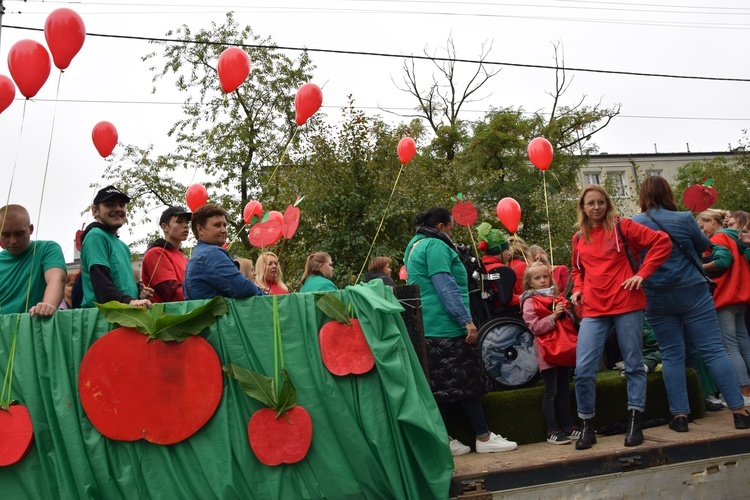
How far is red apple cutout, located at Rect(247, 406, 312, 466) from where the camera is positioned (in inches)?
139

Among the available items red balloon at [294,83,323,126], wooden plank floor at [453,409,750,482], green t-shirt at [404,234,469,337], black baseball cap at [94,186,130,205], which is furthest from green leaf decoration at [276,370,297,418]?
red balloon at [294,83,323,126]

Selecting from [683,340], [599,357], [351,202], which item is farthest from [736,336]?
[351,202]

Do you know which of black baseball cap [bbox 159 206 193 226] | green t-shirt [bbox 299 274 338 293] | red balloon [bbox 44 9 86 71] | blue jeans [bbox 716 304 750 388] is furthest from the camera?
green t-shirt [bbox 299 274 338 293]

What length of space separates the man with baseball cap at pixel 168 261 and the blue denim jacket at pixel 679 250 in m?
3.29

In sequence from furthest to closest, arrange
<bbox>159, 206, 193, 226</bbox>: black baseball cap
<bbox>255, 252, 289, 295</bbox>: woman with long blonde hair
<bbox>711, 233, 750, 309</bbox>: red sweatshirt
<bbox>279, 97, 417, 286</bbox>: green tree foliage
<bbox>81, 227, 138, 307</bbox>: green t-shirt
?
1. <bbox>279, 97, 417, 286</bbox>: green tree foliage
2. <bbox>255, 252, 289, 295</bbox>: woman with long blonde hair
3. <bbox>711, 233, 750, 309</bbox>: red sweatshirt
4. <bbox>159, 206, 193, 226</bbox>: black baseball cap
5. <bbox>81, 227, 138, 307</bbox>: green t-shirt

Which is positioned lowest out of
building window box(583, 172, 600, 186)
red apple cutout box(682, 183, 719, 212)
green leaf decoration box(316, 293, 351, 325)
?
green leaf decoration box(316, 293, 351, 325)

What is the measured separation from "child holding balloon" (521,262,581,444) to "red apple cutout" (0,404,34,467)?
3207 millimetres

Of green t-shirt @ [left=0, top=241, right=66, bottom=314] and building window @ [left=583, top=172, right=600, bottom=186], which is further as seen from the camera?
building window @ [left=583, top=172, right=600, bottom=186]

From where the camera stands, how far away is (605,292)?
14.6 ft

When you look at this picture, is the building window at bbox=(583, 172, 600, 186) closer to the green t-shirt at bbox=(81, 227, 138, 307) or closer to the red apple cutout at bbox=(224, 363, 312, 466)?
the green t-shirt at bbox=(81, 227, 138, 307)

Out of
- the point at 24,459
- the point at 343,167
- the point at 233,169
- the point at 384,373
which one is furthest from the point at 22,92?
the point at 233,169

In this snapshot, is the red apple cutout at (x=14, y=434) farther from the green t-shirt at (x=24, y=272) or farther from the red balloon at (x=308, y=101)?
the red balloon at (x=308, y=101)

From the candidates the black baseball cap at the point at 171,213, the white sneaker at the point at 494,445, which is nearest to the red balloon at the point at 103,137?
the black baseball cap at the point at 171,213

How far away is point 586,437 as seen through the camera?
429cm
